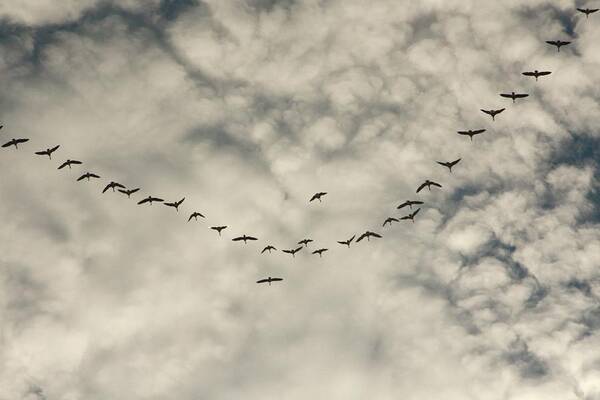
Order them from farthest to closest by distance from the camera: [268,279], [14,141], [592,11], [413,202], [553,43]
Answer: [268,279] < [413,202] < [14,141] < [553,43] < [592,11]

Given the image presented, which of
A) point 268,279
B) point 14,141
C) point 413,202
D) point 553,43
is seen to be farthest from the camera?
point 268,279

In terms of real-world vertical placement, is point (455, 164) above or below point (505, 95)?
below

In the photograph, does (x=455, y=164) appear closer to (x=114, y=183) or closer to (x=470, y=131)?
(x=470, y=131)

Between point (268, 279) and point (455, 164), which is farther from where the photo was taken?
A: point (268, 279)

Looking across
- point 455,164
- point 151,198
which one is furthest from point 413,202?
point 151,198

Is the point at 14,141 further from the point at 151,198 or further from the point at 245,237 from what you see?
the point at 245,237

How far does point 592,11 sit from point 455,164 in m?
37.2

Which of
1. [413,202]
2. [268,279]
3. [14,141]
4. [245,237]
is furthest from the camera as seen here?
[268,279]

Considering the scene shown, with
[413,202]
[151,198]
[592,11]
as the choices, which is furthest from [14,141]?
[592,11]

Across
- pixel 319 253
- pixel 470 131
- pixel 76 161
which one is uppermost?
pixel 76 161

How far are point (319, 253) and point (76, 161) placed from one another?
58458 mm

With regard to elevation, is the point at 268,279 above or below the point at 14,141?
below

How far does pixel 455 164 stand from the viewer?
115812 millimetres

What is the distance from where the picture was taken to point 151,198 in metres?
133
